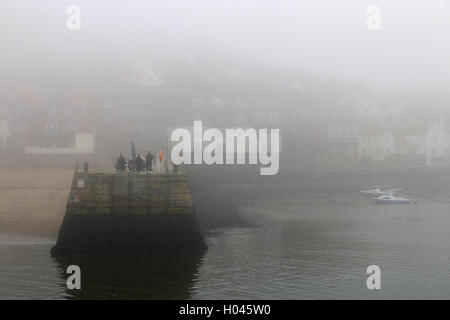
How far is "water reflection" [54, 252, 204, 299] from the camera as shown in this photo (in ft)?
58.3

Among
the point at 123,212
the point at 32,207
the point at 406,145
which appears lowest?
the point at 32,207

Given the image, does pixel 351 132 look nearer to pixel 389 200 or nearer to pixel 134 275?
pixel 389 200

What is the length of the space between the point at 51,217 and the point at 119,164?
8.08 m

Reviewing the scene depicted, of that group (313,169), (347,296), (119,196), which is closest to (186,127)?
(313,169)

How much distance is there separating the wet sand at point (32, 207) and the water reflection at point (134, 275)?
599cm

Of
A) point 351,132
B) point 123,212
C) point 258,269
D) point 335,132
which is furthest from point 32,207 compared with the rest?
point 351,132

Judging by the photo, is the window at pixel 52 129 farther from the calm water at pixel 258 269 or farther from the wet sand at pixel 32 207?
the calm water at pixel 258 269

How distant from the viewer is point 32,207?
31.4 m

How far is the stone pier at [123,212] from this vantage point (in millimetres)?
22141

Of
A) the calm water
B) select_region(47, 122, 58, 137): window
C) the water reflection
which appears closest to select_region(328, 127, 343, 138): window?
select_region(47, 122, 58, 137): window

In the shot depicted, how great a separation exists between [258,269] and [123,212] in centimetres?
580

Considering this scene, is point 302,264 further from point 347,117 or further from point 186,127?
point 347,117

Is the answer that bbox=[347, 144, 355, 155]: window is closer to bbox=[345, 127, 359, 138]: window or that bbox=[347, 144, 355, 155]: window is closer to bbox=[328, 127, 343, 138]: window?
bbox=[345, 127, 359, 138]: window

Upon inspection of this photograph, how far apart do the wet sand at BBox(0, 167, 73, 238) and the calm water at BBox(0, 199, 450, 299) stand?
174 centimetres
